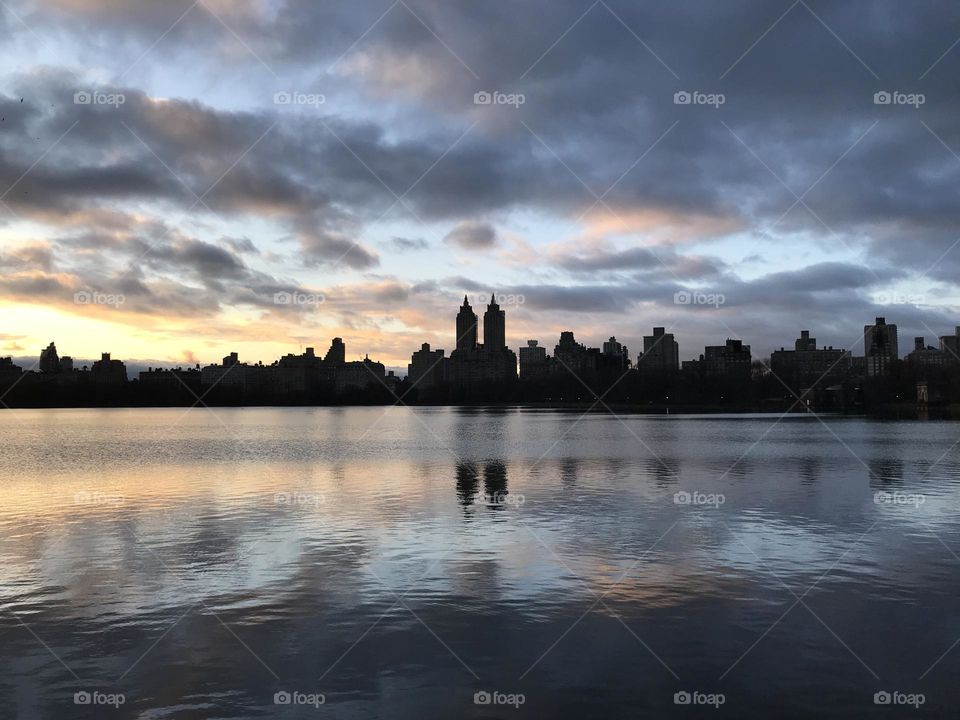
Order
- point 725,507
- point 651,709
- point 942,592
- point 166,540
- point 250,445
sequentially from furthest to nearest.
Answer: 1. point 250,445
2. point 725,507
3. point 166,540
4. point 942,592
5. point 651,709

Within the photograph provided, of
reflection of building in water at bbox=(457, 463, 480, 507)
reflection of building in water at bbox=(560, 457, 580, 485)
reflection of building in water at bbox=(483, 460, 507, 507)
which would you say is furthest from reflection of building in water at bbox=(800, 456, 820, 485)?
reflection of building in water at bbox=(457, 463, 480, 507)

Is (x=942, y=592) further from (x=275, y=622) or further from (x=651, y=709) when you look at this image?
(x=275, y=622)

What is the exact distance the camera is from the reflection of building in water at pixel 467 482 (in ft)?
119

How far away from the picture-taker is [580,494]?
37.2m

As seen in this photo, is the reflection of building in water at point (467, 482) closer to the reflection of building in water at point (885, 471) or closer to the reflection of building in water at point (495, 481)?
the reflection of building in water at point (495, 481)

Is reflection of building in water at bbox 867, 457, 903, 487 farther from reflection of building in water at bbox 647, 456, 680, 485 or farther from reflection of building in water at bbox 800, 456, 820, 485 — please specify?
reflection of building in water at bbox 647, 456, 680, 485

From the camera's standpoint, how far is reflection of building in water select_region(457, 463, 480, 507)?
36125 mm

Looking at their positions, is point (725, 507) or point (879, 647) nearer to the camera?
point (879, 647)

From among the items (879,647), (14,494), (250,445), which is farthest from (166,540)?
(250,445)

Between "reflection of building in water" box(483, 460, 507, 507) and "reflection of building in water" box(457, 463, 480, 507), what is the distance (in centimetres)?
57

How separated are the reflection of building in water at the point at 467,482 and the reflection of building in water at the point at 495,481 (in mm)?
574

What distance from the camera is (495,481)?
43281mm

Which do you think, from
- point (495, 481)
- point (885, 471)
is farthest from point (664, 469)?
point (885, 471)

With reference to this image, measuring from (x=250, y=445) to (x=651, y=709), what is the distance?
70.9 m
